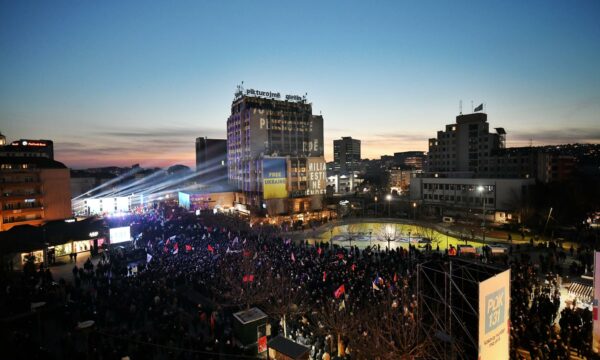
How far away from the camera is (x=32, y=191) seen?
35.8 meters

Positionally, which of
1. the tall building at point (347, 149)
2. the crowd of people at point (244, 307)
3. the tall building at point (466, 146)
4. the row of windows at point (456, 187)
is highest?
the tall building at point (347, 149)

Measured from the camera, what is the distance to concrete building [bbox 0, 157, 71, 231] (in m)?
33.8

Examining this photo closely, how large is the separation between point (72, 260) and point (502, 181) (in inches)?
1986

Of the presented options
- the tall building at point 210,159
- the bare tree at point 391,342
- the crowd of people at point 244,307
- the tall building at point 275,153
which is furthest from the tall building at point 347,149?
the bare tree at point 391,342

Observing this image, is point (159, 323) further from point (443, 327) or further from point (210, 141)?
point (210, 141)

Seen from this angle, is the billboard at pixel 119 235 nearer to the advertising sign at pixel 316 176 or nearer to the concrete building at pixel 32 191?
the concrete building at pixel 32 191

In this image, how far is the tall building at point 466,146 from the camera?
201 feet

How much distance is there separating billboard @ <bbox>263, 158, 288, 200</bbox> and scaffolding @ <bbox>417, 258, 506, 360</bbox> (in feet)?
138

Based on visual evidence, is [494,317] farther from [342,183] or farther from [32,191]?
[342,183]

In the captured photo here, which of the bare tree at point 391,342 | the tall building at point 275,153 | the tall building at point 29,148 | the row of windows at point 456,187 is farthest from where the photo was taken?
the tall building at point 29,148

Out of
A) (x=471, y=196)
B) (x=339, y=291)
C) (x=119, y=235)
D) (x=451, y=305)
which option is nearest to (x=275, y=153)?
(x=471, y=196)

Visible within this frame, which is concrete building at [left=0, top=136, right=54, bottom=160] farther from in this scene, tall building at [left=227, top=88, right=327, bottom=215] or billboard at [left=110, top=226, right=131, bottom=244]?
billboard at [left=110, top=226, right=131, bottom=244]

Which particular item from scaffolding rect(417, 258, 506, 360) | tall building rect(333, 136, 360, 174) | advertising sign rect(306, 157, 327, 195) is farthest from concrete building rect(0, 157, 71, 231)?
tall building rect(333, 136, 360, 174)

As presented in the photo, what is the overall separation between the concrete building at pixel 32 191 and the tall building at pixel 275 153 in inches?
981
